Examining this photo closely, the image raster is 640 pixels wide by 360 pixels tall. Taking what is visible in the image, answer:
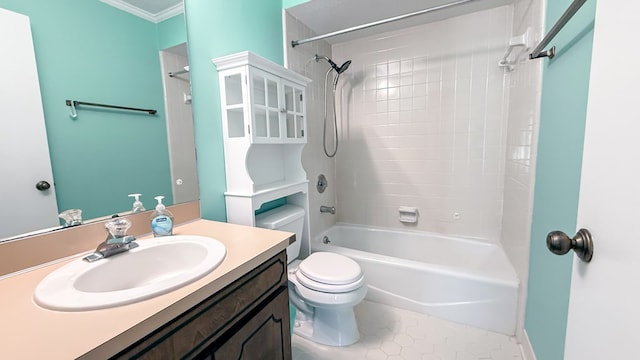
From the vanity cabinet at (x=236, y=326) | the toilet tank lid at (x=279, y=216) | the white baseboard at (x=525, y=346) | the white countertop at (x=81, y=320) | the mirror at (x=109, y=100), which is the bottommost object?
the white baseboard at (x=525, y=346)

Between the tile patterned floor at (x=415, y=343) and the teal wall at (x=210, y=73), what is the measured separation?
101 centimetres

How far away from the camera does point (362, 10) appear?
1.89 metres

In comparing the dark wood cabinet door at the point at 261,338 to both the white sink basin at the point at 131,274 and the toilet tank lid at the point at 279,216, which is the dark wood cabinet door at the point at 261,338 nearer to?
the white sink basin at the point at 131,274

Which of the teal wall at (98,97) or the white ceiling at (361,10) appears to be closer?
the teal wall at (98,97)

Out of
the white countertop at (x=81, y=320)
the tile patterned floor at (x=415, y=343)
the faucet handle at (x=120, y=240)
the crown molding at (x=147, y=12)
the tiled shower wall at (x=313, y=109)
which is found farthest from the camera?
the tiled shower wall at (x=313, y=109)

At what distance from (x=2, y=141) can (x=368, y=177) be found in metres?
2.30

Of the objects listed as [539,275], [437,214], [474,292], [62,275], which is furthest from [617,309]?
[437,214]

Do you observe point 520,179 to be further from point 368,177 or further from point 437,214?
point 368,177

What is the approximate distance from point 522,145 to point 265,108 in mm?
1571

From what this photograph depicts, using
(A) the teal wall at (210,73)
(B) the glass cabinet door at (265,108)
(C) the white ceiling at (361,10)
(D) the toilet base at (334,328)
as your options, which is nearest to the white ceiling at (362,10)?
(C) the white ceiling at (361,10)

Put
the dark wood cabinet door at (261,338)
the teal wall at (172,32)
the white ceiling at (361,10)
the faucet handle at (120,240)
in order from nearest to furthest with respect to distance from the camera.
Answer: the dark wood cabinet door at (261,338)
the faucet handle at (120,240)
the teal wall at (172,32)
the white ceiling at (361,10)

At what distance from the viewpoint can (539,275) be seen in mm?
1233

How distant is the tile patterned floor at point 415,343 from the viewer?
145cm

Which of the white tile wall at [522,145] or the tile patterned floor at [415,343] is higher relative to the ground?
the white tile wall at [522,145]
